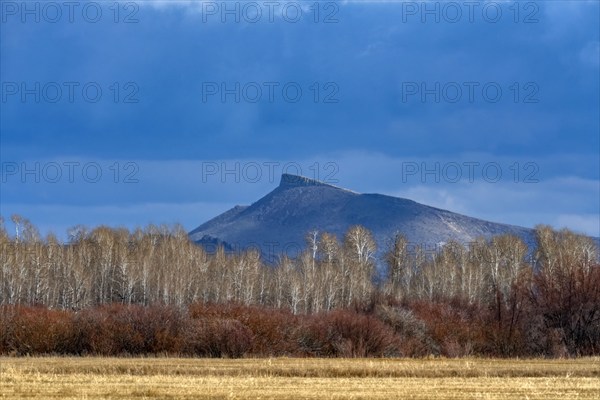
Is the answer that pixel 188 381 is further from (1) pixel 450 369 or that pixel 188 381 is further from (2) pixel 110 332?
(2) pixel 110 332

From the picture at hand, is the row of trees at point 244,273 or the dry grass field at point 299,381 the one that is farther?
the row of trees at point 244,273

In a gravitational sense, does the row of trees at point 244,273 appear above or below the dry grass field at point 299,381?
above

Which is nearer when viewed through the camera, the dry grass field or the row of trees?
the dry grass field

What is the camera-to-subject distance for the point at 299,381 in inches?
1321

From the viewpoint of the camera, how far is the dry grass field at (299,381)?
28.4 metres

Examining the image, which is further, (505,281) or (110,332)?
(505,281)

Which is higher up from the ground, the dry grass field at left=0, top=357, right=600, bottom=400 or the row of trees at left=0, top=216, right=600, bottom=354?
the row of trees at left=0, top=216, right=600, bottom=354

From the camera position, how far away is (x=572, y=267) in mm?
75438

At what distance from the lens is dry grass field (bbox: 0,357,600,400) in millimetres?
28406

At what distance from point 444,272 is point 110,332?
8093 centimetres

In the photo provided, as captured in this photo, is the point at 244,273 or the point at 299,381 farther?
the point at 244,273

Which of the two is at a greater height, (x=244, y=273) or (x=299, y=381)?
(x=244, y=273)

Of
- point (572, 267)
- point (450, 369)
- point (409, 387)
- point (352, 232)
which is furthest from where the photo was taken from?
point (352, 232)

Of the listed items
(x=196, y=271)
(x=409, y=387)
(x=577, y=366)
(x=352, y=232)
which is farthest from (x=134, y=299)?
(x=409, y=387)
